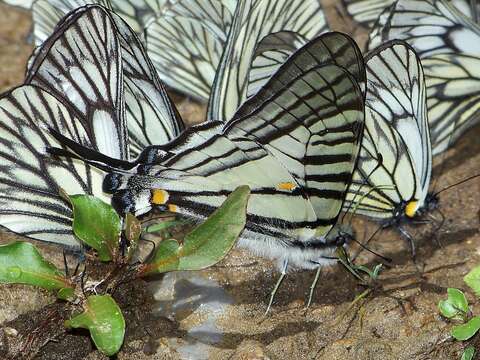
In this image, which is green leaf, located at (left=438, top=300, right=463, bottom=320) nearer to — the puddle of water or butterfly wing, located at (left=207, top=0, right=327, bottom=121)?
the puddle of water

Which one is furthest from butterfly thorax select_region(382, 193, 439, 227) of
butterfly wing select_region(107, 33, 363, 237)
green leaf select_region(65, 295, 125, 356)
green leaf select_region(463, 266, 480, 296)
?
green leaf select_region(65, 295, 125, 356)

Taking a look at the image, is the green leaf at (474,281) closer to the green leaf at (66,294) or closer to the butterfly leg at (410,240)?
the butterfly leg at (410,240)

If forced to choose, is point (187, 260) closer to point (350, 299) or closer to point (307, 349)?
point (307, 349)

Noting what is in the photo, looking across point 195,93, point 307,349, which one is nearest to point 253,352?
point 307,349

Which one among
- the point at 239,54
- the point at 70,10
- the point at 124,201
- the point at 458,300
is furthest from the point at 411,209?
the point at 70,10

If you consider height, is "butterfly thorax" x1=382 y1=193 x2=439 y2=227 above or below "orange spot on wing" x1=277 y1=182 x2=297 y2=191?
below

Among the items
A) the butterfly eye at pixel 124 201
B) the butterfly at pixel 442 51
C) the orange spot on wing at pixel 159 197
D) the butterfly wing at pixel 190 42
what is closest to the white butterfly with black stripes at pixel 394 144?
the butterfly at pixel 442 51

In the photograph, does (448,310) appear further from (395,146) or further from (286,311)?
(395,146)
